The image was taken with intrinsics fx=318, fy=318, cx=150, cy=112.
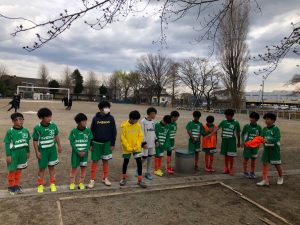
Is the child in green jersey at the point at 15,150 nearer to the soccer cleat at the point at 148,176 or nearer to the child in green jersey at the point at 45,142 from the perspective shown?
the child in green jersey at the point at 45,142

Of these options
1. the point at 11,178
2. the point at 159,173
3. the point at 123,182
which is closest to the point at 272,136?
the point at 159,173

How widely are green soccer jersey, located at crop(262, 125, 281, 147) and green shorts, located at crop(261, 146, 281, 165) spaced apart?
0.10m

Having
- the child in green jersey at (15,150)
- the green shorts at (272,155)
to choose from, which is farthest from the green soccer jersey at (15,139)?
the green shorts at (272,155)

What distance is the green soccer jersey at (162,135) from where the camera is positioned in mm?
7898

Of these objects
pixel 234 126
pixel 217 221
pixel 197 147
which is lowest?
pixel 217 221

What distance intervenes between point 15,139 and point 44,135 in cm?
51

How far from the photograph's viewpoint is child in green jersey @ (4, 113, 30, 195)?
578 cm

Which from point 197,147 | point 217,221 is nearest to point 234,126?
point 197,147

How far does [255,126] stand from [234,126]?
50 cm

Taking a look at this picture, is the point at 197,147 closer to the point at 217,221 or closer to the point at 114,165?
the point at 114,165

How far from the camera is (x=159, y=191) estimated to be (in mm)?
6375

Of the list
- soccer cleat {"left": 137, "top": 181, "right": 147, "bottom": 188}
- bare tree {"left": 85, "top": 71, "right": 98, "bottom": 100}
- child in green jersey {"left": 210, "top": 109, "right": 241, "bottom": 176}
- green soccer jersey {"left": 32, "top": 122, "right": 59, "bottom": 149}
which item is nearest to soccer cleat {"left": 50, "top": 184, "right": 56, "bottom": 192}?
green soccer jersey {"left": 32, "top": 122, "right": 59, "bottom": 149}

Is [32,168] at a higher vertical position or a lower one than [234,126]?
lower

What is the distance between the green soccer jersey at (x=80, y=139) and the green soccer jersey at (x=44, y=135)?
14.3 inches
